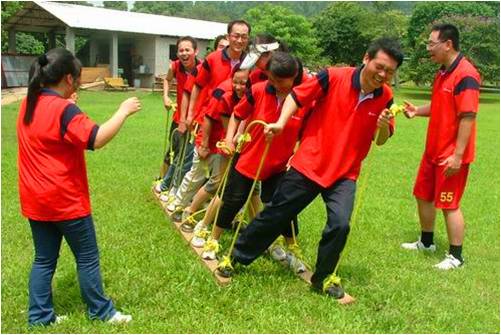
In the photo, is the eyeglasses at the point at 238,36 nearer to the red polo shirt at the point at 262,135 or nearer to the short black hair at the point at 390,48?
the red polo shirt at the point at 262,135

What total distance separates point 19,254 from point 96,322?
181 centimetres

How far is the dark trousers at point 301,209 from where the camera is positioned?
4.36 m

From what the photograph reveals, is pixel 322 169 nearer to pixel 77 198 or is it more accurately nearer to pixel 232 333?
pixel 232 333

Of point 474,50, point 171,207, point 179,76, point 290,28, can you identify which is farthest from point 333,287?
point 474,50

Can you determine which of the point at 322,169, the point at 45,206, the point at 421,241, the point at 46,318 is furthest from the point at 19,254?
the point at 421,241

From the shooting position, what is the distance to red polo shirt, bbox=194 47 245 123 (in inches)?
241

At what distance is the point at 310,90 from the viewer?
4.36 metres

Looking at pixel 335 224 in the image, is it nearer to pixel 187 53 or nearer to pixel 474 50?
pixel 187 53

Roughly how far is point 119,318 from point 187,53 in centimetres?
380

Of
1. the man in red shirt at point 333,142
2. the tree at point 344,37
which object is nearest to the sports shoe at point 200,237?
the man in red shirt at point 333,142

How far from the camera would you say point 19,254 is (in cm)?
537

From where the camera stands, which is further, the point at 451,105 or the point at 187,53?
the point at 187,53

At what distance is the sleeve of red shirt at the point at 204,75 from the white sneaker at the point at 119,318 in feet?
9.96

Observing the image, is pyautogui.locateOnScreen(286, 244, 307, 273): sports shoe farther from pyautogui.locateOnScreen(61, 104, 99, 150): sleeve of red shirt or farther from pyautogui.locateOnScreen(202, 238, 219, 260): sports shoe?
pyautogui.locateOnScreen(61, 104, 99, 150): sleeve of red shirt
